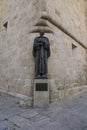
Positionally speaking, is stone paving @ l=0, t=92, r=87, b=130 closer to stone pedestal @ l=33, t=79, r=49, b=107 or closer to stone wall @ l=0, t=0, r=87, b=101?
stone pedestal @ l=33, t=79, r=49, b=107

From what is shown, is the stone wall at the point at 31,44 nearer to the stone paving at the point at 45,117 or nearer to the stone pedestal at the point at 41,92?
the stone pedestal at the point at 41,92

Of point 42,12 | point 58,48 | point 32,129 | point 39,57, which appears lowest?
point 32,129

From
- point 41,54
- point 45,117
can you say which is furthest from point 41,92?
point 41,54

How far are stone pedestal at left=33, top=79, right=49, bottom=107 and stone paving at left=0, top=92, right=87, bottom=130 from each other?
7.5 inches

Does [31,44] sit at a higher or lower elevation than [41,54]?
higher

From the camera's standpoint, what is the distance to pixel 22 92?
14.1 feet

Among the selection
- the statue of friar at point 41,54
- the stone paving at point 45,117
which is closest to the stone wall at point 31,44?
the statue of friar at point 41,54

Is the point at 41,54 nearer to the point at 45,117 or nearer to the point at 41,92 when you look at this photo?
the point at 41,92

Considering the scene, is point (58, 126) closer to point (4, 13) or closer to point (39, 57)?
point (39, 57)

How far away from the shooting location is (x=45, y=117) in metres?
3.05

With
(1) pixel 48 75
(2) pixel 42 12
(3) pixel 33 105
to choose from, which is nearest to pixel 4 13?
(2) pixel 42 12

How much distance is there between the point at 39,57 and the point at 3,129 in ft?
6.77

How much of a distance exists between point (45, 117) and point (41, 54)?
1630 millimetres

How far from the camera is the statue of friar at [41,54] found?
3.89 meters
